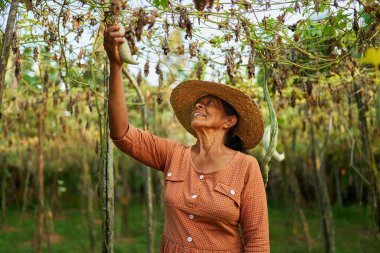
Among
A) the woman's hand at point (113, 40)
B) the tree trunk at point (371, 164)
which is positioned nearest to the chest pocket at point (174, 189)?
the woman's hand at point (113, 40)

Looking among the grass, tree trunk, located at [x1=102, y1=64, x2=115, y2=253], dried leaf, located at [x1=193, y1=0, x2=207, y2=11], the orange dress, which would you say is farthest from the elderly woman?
the grass

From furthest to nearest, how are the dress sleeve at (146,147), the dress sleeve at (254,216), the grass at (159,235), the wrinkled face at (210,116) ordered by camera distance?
1. the grass at (159,235)
2. the wrinkled face at (210,116)
3. the dress sleeve at (146,147)
4. the dress sleeve at (254,216)

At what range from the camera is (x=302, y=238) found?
42.0 ft

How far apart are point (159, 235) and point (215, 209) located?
1145 cm

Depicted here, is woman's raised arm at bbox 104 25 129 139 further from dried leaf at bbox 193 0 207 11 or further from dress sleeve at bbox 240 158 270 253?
dress sleeve at bbox 240 158 270 253

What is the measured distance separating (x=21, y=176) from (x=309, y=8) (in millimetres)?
18787

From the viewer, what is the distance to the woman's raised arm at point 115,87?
6.77 ft

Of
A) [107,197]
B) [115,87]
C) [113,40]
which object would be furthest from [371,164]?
[113,40]

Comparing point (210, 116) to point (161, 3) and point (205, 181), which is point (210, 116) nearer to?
point (205, 181)

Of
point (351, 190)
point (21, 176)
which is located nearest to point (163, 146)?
point (351, 190)

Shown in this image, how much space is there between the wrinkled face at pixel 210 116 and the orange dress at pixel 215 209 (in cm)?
21

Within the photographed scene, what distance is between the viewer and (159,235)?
13500 mm

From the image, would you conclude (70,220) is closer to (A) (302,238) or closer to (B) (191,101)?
(A) (302,238)

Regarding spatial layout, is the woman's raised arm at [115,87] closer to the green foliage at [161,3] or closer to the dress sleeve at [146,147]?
the dress sleeve at [146,147]
